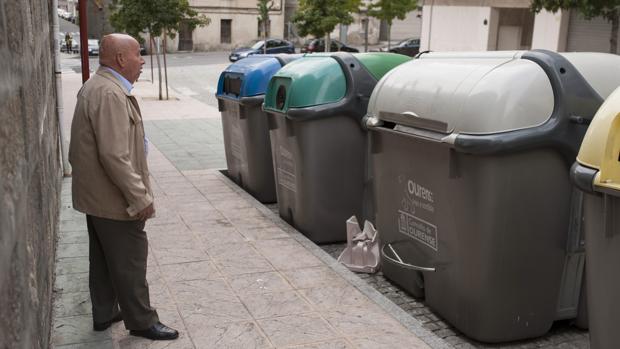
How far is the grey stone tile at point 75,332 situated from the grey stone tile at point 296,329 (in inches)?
38.2

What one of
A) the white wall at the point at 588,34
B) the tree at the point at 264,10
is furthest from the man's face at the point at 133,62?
the tree at the point at 264,10

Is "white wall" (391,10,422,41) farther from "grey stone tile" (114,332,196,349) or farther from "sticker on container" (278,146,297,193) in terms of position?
"grey stone tile" (114,332,196,349)

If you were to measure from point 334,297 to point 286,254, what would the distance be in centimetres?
100

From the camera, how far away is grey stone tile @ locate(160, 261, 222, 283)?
5086mm

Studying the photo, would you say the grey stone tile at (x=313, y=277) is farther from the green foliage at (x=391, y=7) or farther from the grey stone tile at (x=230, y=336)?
the green foliage at (x=391, y=7)

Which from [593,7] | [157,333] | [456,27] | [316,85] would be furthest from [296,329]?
[456,27]

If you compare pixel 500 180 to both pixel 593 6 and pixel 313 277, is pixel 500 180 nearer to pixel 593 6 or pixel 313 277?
pixel 313 277

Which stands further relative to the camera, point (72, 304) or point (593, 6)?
point (593, 6)

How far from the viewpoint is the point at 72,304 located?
4500mm

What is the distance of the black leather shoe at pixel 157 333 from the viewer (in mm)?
4000

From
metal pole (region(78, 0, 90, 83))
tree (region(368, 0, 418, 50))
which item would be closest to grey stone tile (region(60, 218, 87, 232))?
metal pole (region(78, 0, 90, 83))

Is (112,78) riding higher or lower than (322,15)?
lower

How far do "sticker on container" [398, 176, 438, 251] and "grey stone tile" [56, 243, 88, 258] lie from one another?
2.55 meters

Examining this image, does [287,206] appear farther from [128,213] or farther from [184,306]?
[128,213]
